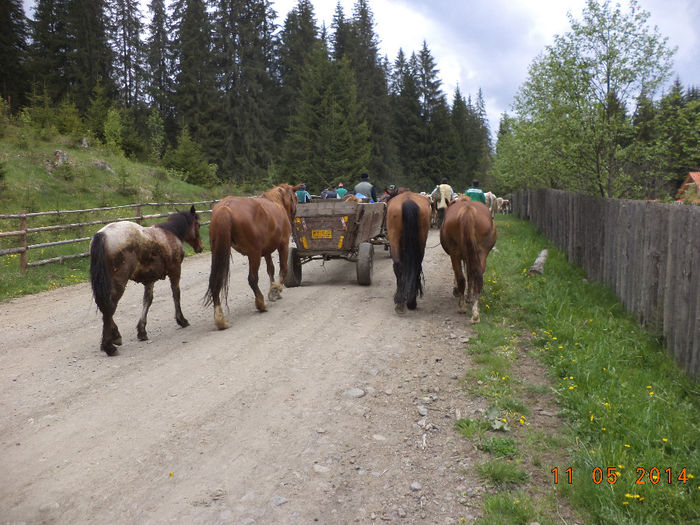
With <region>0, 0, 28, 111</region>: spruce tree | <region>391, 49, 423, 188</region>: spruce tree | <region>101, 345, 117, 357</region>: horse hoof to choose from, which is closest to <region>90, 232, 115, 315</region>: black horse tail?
<region>101, 345, 117, 357</region>: horse hoof

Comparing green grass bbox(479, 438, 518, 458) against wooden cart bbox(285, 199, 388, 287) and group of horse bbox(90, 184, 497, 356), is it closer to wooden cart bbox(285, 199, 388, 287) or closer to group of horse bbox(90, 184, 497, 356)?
group of horse bbox(90, 184, 497, 356)

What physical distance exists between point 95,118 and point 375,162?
2255 centimetres

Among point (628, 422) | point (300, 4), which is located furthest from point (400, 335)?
point (300, 4)

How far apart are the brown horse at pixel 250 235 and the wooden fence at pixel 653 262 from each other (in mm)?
5655

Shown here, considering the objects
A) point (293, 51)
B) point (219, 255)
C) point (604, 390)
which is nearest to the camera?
point (604, 390)

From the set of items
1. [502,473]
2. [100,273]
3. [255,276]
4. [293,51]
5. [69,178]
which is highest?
[293,51]

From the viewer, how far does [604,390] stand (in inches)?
179

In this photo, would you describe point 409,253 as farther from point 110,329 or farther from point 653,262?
point 110,329

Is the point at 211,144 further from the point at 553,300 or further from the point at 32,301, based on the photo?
the point at 553,300

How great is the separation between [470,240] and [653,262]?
2402 millimetres

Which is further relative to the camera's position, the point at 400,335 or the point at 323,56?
the point at 323,56

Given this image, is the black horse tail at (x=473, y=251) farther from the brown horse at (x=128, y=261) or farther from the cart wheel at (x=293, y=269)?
the brown horse at (x=128, y=261)

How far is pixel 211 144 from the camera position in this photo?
122 ft
